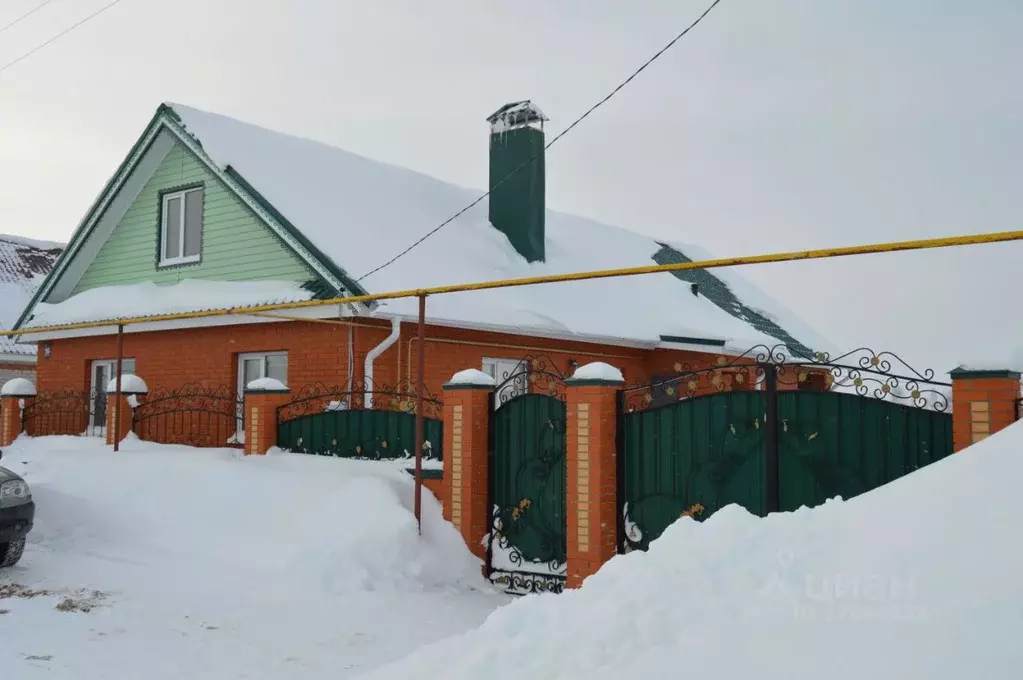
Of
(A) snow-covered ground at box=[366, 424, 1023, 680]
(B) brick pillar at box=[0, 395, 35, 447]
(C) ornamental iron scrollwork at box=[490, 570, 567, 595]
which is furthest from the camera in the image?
(B) brick pillar at box=[0, 395, 35, 447]

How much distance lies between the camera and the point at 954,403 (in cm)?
620

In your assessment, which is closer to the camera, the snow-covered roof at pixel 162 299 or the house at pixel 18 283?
the snow-covered roof at pixel 162 299

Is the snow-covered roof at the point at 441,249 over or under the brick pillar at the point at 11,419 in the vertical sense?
over

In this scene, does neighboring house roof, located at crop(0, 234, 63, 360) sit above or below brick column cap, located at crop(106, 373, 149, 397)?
above

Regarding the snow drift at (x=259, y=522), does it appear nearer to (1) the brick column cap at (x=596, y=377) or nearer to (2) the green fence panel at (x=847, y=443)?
(1) the brick column cap at (x=596, y=377)

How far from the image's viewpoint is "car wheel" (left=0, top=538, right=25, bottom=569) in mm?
7598

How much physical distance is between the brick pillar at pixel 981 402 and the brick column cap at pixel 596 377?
8.50 ft

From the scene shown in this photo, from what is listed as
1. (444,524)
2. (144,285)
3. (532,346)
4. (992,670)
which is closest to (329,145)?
(144,285)

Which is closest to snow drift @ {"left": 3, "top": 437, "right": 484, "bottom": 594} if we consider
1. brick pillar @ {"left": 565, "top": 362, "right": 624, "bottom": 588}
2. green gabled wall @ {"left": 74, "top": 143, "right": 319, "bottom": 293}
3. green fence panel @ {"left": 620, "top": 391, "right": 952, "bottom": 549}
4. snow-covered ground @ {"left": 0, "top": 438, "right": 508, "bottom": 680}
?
snow-covered ground @ {"left": 0, "top": 438, "right": 508, "bottom": 680}

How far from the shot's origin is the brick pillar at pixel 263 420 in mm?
11016

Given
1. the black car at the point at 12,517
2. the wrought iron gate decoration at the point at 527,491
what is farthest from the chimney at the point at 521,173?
the black car at the point at 12,517

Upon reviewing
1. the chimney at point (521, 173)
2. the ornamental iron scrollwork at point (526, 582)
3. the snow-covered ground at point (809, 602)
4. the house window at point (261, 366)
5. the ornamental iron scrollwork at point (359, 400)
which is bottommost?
the ornamental iron scrollwork at point (526, 582)

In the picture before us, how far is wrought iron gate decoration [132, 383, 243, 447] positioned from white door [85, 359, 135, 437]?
1275 millimetres

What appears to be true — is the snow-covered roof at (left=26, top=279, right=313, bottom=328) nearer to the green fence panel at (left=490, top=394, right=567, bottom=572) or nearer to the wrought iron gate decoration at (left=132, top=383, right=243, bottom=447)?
the wrought iron gate decoration at (left=132, top=383, right=243, bottom=447)
